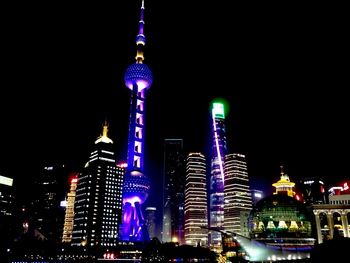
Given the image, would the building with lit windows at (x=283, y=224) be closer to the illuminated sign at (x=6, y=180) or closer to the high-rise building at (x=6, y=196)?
the high-rise building at (x=6, y=196)

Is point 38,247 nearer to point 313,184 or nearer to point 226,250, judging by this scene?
point 226,250

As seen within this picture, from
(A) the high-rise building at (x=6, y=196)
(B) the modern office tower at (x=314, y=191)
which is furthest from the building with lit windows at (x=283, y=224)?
(A) the high-rise building at (x=6, y=196)

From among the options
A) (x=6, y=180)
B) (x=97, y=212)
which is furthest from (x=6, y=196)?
(x=97, y=212)

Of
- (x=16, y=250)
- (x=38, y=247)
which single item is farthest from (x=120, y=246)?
(x=16, y=250)

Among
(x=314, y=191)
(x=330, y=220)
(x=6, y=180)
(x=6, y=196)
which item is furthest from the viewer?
(x=6, y=196)

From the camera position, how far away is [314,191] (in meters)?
159

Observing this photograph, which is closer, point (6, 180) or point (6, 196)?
point (6, 180)

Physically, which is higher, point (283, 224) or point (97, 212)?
point (97, 212)

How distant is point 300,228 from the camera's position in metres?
121

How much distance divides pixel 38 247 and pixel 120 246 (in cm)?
4107

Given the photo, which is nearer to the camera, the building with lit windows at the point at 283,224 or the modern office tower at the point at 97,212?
the building with lit windows at the point at 283,224

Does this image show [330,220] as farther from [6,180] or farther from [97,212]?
[6,180]

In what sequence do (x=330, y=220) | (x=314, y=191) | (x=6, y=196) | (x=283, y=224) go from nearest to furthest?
(x=330, y=220) → (x=283, y=224) → (x=314, y=191) → (x=6, y=196)

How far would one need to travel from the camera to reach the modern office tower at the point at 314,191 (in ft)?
506
